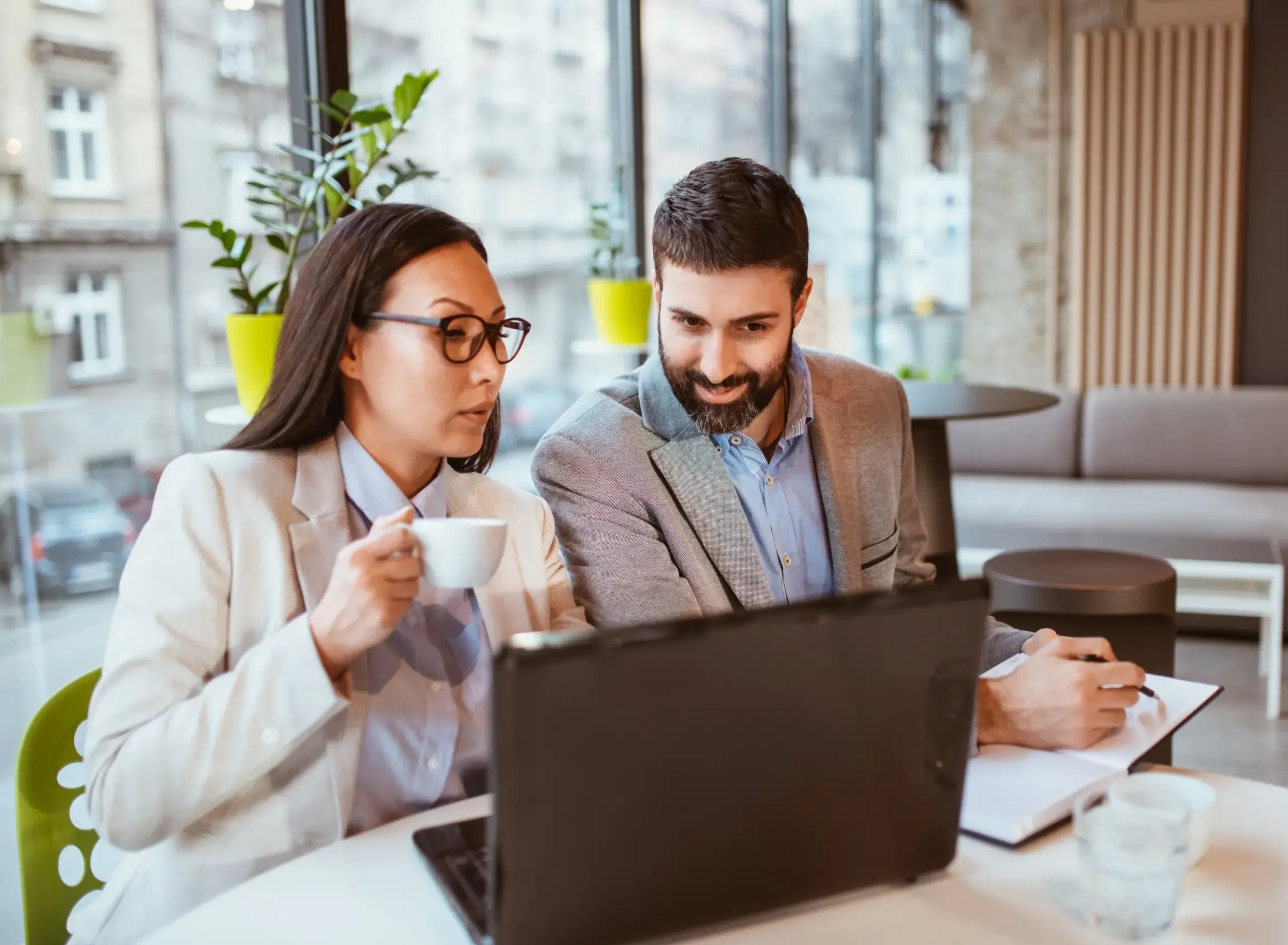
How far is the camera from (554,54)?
4035 millimetres

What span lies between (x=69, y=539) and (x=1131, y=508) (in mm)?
3735

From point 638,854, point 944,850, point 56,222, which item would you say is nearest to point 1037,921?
point 944,850

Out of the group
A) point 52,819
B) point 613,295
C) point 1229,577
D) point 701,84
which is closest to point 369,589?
point 52,819

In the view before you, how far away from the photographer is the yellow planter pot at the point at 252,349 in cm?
209

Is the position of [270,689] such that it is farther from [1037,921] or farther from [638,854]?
[1037,921]

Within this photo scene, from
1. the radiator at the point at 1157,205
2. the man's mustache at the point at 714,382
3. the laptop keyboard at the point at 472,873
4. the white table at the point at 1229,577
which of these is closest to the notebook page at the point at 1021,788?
the laptop keyboard at the point at 472,873

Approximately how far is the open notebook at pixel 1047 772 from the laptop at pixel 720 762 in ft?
0.48

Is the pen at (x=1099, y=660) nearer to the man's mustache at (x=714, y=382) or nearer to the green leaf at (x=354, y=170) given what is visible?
the man's mustache at (x=714, y=382)

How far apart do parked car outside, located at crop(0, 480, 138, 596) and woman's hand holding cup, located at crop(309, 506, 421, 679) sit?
4.08 ft

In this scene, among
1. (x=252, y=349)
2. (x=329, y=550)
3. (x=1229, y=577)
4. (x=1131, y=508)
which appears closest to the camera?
(x=329, y=550)

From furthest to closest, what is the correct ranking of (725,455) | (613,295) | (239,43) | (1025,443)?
(1025,443), (613,295), (239,43), (725,455)

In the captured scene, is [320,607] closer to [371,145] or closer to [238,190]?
[371,145]

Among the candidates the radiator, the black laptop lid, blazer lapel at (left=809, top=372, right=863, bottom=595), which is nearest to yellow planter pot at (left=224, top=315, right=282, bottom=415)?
blazer lapel at (left=809, top=372, right=863, bottom=595)

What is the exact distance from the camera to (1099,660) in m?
1.39
